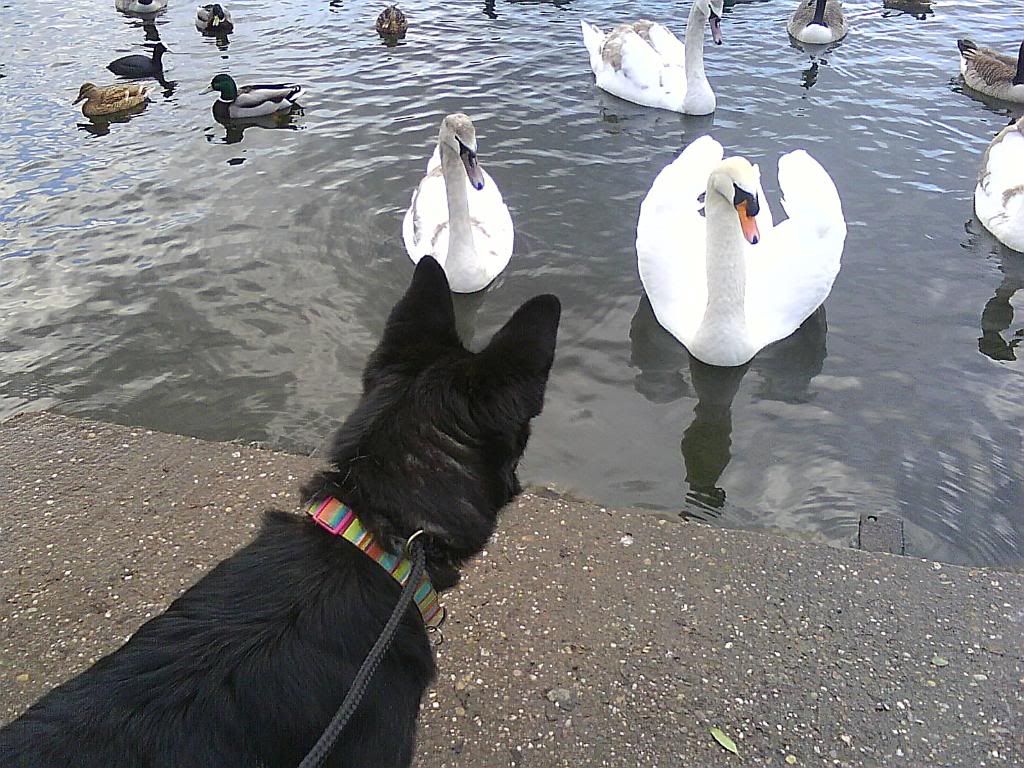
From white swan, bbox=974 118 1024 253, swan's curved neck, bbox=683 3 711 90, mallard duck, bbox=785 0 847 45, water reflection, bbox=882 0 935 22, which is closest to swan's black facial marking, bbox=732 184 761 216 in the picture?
white swan, bbox=974 118 1024 253

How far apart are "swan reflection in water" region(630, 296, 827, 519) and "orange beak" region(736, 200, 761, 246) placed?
0.98 m

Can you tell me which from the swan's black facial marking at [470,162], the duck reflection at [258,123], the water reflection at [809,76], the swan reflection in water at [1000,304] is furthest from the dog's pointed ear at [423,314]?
the water reflection at [809,76]

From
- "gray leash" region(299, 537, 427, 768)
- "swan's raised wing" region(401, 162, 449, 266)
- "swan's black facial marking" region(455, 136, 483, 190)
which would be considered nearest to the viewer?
"gray leash" region(299, 537, 427, 768)

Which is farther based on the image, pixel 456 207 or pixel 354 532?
pixel 456 207

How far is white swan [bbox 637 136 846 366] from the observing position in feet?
16.6

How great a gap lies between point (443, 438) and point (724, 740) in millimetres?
1680

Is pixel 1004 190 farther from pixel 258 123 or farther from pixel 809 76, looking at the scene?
pixel 258 123

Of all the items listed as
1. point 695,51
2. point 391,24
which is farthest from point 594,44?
point 391,24

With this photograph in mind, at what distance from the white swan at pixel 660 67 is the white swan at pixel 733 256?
3.84m

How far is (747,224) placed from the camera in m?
4.96

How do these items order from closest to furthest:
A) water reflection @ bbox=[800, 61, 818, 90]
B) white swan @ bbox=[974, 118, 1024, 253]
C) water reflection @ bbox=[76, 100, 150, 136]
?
white swan @ bbox=[974, 118, 1024, 253], water reflection @ bbox=[76, 100, 150, 136], water reflection @ bbox=[800, 61, 818, 90]

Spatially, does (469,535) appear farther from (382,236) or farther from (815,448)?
(382,236)

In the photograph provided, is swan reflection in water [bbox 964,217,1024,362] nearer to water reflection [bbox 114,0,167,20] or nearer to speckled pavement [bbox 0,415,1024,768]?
speckled pavement [bbox 0,415,1024,768]

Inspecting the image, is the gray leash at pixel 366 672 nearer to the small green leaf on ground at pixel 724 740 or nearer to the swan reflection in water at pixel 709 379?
the small green leaf on ground at pixel 724 740
